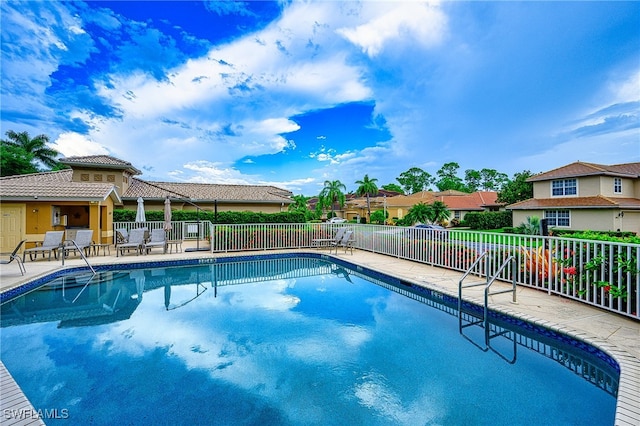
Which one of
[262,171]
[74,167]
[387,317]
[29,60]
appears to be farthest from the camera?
[262,171]

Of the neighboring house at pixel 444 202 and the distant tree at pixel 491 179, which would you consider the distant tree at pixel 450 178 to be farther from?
the neighboring house at pixel 444 202

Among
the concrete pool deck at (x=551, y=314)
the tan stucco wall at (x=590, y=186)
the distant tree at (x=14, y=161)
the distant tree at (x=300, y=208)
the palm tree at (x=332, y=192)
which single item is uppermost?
the distant tree at (x=14, y=161)

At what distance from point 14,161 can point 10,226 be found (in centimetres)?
2400

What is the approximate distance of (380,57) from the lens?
16.1 metres

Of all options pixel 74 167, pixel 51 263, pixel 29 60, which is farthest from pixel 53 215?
pixel 74 167

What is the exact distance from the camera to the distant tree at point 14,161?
87.0 feet

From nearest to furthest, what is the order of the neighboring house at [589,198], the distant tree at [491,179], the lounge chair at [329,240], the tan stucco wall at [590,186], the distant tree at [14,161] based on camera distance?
the lounge chair at [329,240], the neighboring house at [589,198], the tan stucco wall at [590,186], the distant tree at [14,161], the distant tree at [491,179]

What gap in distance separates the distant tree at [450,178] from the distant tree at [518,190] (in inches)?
1446

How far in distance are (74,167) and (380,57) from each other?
20.2 metres

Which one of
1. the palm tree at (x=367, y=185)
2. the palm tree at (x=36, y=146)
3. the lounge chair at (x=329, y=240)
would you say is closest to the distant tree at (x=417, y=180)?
the palm tree at (x=367, y=185)

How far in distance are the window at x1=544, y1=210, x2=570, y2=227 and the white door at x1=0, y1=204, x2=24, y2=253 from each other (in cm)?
3182

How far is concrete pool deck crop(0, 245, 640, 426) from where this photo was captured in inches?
103

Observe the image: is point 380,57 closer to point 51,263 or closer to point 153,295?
point 153,295

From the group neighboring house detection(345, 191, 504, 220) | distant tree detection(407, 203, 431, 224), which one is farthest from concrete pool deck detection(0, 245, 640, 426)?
neighboring house detection(345, 191, 504, 220)
